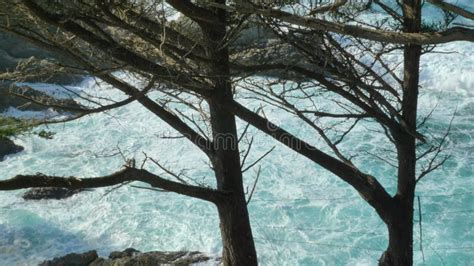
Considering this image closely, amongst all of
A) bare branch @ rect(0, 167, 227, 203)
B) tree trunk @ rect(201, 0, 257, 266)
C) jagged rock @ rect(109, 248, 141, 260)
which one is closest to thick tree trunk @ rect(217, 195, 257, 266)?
tree trunk @ rect(201, 0, 257, 266)

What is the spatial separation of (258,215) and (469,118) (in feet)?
18.1

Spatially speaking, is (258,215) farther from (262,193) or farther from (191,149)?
(191,149)

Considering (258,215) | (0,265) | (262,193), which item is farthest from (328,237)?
(0,265)

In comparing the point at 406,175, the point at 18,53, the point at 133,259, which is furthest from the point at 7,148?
the point at 406,175

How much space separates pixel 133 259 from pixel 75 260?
893 mm

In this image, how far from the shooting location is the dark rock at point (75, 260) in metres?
7.20

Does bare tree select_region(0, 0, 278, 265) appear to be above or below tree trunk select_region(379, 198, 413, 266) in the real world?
above

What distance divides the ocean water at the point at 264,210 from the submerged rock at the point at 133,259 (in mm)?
581

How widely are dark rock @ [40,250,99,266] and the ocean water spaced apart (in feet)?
3.08

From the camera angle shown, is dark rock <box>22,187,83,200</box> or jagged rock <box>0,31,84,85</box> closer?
dark rock <box>22,187,83,200</box>

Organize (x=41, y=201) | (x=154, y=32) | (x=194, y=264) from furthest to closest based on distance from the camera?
1. (x=41, y=201)
2. (x=194, y=264)
3. (x=154, y=32)

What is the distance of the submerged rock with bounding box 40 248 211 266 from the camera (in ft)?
22.4

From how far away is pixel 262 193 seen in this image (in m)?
9.95

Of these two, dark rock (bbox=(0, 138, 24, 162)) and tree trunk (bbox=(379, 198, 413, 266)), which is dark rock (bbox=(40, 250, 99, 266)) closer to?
tree trunk (bbox=(379, 198, 413, 266))
